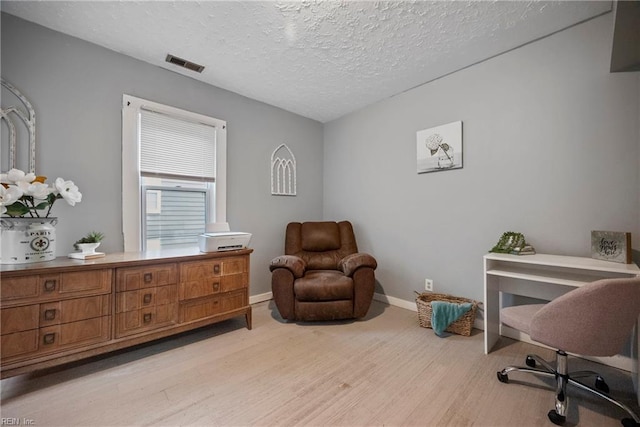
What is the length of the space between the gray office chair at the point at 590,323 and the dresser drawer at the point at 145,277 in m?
2.47

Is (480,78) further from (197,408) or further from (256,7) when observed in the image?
(197,408)

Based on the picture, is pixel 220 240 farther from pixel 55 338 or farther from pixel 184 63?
pixel 184 63

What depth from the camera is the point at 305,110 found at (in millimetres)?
3504

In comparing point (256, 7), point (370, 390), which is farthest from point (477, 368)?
point (256, 7)

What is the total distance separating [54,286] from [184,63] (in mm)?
2072

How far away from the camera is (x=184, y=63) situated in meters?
2.43

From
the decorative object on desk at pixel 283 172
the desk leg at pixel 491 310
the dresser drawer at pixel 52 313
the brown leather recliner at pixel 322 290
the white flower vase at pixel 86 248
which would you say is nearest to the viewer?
the dresser drawer at pixel 52 313

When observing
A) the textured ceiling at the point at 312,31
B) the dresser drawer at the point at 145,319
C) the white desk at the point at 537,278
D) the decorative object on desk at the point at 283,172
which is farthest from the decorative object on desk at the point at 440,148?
the dresser drawer at the point at 145,319

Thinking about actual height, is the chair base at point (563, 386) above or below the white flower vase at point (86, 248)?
below

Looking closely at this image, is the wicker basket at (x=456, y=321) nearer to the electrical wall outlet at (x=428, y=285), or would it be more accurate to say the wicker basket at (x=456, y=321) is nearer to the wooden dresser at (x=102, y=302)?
the electrical wall outlet at (x=428, y=285)

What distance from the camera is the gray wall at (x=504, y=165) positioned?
1.86 m

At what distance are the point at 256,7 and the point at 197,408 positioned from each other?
2.53 meters

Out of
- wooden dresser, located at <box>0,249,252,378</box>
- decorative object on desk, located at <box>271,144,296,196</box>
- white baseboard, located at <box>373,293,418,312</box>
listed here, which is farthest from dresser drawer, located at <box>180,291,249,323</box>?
white baseboard, located at <box>373,293,418,312</box>

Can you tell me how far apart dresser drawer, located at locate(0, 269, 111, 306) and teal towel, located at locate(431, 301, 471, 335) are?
2564 millimetres
